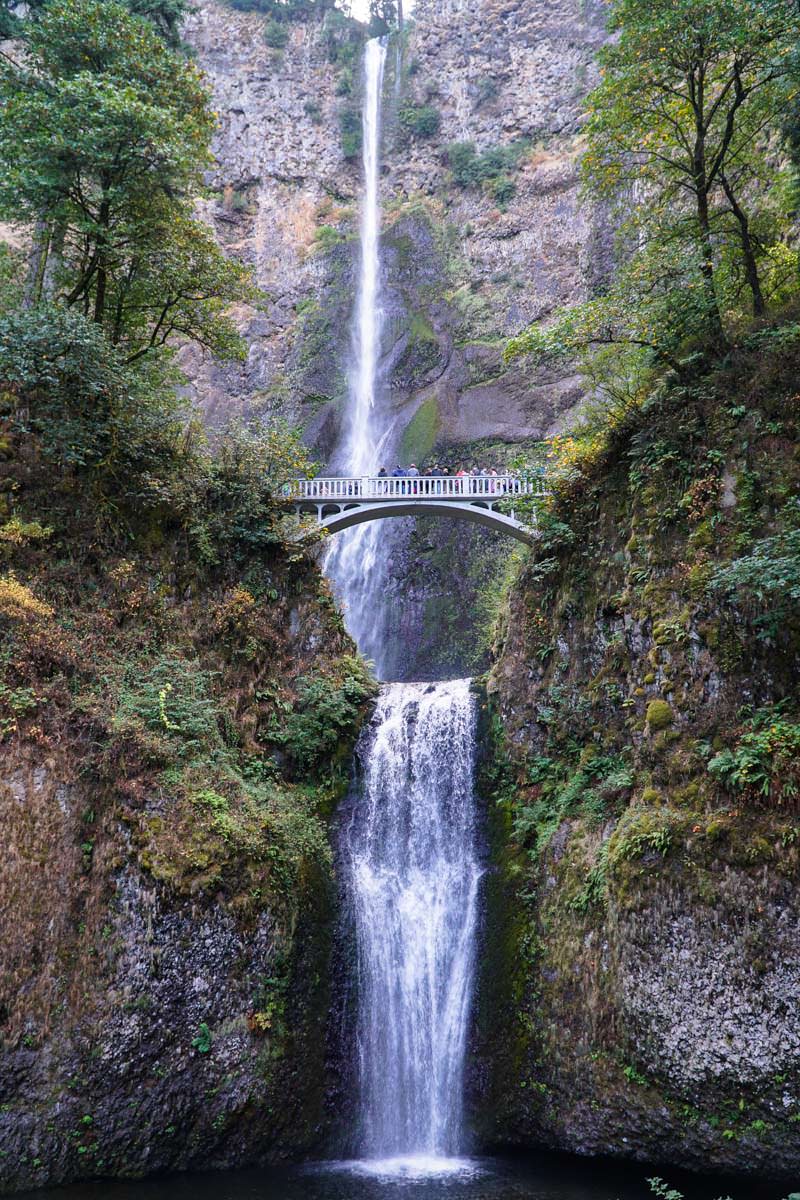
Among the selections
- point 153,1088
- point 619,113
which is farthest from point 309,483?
point 153,1088

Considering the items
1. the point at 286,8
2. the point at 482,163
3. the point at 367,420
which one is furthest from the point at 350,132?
the point at 367,420

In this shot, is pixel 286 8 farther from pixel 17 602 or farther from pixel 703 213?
pixel 17 602

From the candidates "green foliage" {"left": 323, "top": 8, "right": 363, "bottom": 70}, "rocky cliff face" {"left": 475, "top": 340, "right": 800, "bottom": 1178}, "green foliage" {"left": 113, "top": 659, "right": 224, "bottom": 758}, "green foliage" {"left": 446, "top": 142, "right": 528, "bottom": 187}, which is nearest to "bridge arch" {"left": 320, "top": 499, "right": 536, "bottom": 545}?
"rocky cliff face" {"left": 475, "top": 340, "right": 800, "bottom": 1178}

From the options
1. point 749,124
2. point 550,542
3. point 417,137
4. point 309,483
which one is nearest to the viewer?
point 749,124

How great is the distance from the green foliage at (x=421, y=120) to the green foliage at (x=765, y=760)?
40082 millimetres

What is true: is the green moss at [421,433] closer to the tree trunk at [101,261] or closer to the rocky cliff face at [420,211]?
the rocky cliff face at [420,211]

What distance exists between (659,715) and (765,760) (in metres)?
1.86

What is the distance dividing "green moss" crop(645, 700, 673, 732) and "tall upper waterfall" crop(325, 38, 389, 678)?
425 inches

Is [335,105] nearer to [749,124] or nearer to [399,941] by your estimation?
[749,124]

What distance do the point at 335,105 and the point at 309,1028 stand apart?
45.9 metres

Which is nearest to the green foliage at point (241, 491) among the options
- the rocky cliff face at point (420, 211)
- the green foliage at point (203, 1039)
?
the green foliage at point (203, 1039)

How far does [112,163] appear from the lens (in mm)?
14281

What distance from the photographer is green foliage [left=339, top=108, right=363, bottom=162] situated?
40.9 metres

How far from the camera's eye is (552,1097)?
422 inches
